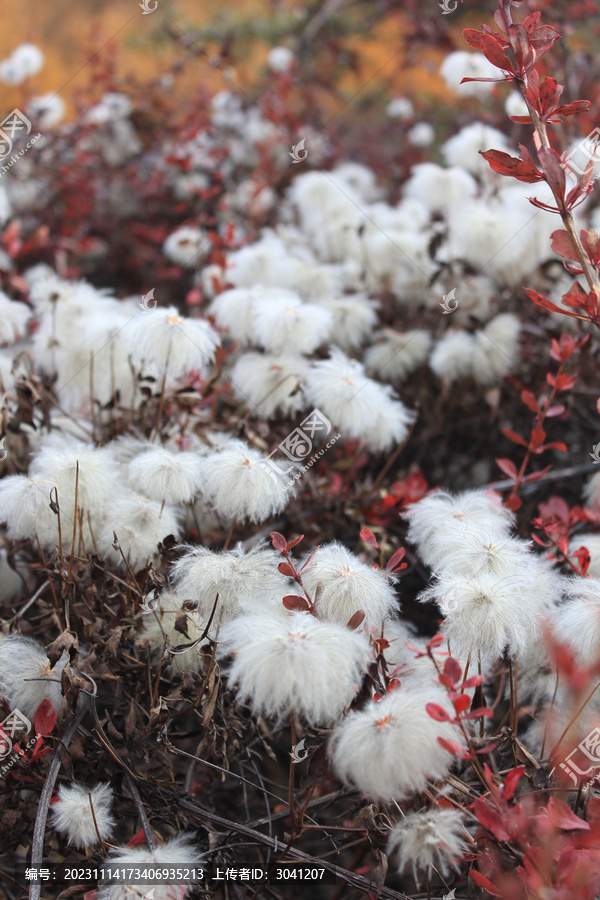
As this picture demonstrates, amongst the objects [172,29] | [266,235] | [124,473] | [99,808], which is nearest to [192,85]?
[172,29]

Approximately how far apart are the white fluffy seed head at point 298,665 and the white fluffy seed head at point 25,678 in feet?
1.38

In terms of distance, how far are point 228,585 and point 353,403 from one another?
1.98 feet

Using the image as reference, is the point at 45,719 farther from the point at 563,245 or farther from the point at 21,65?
the point at 21,65

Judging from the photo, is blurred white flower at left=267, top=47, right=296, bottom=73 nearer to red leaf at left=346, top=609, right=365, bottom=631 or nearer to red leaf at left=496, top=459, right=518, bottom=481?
red leaf at left=496, top=459, right=518, bottom=481

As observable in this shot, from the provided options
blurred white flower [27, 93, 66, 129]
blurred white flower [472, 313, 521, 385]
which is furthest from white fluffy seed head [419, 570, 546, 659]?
blurred white flower [27, 93, 66, 129]

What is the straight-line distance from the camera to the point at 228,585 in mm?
1138

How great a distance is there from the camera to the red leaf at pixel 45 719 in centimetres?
107

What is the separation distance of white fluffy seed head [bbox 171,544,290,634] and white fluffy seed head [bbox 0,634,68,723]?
0.28 meters

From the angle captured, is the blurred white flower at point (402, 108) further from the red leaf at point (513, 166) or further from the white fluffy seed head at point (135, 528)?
the white fluffy seed head at point (135, 528)

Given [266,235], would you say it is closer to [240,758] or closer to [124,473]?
[124,473]

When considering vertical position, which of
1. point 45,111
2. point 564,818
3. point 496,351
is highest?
point 45,111

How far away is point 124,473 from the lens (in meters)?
1.46

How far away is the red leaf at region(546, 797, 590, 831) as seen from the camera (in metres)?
0.90

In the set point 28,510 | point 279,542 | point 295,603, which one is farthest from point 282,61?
point 295,603
